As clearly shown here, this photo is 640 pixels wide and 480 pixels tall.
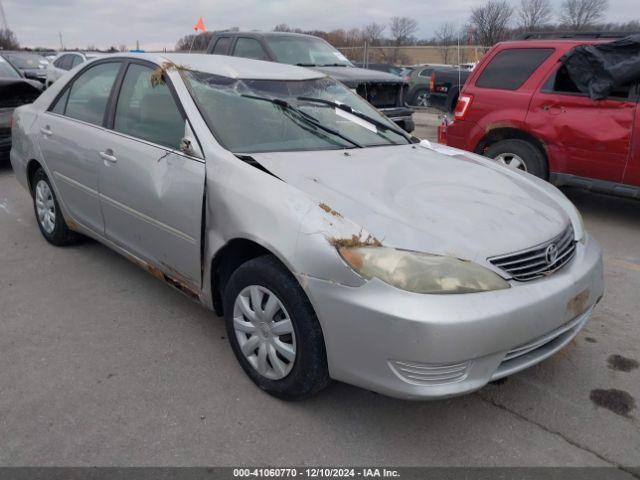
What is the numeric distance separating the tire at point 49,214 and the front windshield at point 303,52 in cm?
499

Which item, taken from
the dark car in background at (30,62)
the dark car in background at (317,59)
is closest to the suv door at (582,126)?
the dark car in background at (317,59)

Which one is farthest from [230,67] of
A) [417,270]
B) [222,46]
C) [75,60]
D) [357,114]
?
[75,60]

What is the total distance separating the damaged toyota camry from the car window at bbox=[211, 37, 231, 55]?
5.68 metres

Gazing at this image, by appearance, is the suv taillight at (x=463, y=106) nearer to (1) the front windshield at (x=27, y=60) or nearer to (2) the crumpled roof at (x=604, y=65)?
(2) the crumpled roof at (x=604, y=65)

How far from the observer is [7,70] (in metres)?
9.60

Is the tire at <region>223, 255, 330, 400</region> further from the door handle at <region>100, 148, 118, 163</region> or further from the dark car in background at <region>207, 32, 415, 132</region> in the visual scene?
the dark car in background at <region>207, 32, 415, 132</region>

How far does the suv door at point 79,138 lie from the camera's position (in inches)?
150

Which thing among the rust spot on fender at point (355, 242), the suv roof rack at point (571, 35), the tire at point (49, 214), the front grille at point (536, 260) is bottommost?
the tire at point (49, 214)

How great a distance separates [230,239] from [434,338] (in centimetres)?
113

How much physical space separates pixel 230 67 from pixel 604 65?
12.8ft

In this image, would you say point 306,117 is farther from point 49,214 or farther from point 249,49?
point 249,49

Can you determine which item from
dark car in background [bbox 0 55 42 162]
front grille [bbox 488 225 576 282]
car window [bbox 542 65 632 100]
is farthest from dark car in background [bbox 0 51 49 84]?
front grille [bbox 488 225 576 282]

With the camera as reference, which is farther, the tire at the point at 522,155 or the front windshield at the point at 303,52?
the front windshield at the point at 303,52

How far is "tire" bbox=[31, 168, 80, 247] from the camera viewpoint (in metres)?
4.55
